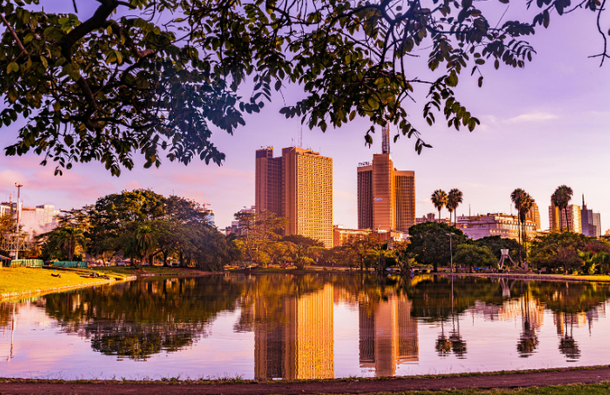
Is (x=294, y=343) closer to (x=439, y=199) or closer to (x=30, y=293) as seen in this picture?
(x=30, y=293)

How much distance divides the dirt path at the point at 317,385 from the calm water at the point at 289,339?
1.78 meters

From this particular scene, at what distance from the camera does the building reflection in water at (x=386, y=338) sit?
14180 millimetres

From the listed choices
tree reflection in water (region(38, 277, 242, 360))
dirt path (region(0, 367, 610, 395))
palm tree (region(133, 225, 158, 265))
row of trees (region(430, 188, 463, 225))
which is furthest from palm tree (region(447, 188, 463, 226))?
dirt path (region(0, 367, 610, 395))

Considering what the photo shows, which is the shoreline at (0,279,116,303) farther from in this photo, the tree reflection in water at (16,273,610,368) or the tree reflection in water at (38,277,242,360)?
the tree reflection in water at (16,273,610,368)

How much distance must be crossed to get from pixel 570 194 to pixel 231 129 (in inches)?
4096

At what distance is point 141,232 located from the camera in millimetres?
77500

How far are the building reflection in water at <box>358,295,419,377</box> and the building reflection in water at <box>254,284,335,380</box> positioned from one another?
49.3 inches

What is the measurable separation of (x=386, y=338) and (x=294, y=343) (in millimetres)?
3582

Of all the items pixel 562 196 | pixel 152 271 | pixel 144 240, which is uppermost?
pixel 562 196

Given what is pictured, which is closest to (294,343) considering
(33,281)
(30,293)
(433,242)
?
(30,293)

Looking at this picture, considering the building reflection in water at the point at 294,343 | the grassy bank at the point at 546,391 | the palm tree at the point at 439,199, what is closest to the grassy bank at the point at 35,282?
the building reflection in water at the point at 294,343

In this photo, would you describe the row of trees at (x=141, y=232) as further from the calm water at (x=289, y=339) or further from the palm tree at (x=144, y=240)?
the calm water at (x=289, y=339)

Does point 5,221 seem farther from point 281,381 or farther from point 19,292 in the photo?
point 281,381

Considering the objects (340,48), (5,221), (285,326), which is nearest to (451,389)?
(340,48)
